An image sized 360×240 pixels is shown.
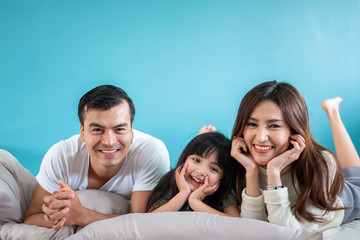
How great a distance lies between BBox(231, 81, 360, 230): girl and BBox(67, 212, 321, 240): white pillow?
15cm

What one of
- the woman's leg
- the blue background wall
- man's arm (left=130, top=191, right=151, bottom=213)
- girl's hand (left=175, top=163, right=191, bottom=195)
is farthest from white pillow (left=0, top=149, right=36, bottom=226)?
the woman's leg

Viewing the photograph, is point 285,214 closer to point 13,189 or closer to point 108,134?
point 108,134

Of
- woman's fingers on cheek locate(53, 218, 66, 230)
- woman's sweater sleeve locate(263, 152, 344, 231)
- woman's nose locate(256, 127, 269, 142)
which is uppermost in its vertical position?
woman's nose locate(256, 127, 269, 142)

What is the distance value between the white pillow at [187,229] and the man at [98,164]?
9.7 inches

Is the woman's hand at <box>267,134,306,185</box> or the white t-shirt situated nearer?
the woman's hand at <box>267,134,306,185</box>

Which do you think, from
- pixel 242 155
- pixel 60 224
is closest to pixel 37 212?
pixel 60 224

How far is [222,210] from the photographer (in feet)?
6.60

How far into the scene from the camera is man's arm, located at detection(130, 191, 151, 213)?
2.02 m

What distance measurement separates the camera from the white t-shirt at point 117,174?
211cm

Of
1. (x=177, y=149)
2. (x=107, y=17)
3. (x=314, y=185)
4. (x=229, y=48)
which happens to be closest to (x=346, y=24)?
(x=229, y=48)

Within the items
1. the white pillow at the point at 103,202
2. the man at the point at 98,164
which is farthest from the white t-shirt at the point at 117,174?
the white pillow at the point at 103,202

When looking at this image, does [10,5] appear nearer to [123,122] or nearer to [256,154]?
[123,122]

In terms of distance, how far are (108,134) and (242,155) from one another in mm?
632

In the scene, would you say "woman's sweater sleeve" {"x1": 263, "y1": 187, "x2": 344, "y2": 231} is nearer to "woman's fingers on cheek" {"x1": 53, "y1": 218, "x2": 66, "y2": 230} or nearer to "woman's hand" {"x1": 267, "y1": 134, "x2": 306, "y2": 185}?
"woman's hand" {"x1": 267, "y1": 134, "x2": 306, "y2": 185}
